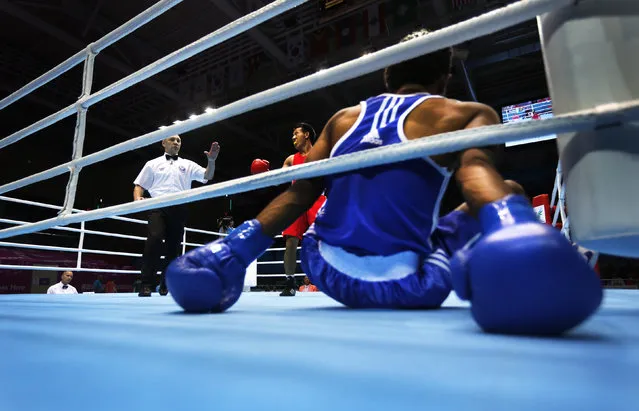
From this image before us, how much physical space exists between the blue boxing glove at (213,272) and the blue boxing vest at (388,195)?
270mm

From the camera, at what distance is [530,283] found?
52 cm

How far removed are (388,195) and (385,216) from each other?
6cm

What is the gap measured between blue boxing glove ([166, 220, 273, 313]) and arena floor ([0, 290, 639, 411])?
0.78ft

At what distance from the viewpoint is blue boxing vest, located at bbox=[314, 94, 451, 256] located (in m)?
1.08

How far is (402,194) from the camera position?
1.08m

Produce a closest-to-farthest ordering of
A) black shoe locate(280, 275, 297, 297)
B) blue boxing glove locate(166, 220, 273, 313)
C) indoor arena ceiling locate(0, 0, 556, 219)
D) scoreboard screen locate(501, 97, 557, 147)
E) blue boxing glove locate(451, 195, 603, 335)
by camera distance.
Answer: blue boxing glove locate(451, 195, 603, 335) → blue boxing glove locate(166, 220, 273, 313) → black shoe locate(280, 275, 297, 297) → indoor arena ceiling locate(0, 0, 556, 219) → scoreboard screen locate(501, 97, 557, 147)

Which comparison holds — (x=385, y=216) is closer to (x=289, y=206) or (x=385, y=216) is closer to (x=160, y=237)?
(x=289, y=206)

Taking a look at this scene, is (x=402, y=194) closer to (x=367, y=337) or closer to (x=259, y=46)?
(x=367, y=337)

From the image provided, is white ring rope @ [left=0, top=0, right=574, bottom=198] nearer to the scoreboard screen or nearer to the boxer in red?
the boxer in red

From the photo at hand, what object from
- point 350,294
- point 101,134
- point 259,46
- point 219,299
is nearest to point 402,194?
point 350,294

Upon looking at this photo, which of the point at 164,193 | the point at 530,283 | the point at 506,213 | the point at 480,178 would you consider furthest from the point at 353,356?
the point at 164,193

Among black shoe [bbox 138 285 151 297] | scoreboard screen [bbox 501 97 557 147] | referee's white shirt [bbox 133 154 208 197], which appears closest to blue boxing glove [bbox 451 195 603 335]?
black shoe [bbox 138 285 151 297]

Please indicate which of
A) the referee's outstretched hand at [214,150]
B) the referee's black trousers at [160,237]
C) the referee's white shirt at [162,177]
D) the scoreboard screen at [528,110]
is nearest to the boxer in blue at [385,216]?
the referee's outstretched hand at [214,150]

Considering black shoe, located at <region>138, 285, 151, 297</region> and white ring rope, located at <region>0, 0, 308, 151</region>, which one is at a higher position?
white ring rope, located at <region>0, 0, 308, 151</region>
